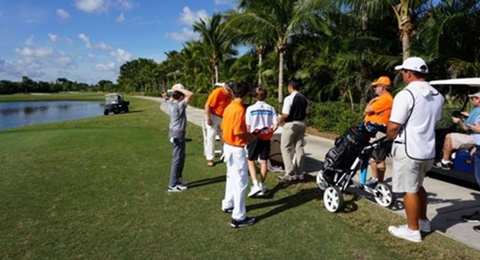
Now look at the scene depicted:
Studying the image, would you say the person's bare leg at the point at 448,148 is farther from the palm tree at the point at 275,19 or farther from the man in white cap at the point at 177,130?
the palm tree at the point at 275,19

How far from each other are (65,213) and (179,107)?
2434mm

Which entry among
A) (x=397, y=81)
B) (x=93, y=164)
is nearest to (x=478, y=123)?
(x=397, y=81)

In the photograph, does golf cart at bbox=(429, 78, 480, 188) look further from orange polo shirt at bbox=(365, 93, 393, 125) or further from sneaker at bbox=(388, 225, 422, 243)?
sneaker at bbox=(388, 225, 422, 243)

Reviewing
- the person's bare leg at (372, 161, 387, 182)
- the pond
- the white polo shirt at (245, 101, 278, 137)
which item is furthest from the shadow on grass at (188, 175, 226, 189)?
the pond

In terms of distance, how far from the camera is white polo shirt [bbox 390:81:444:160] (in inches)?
152

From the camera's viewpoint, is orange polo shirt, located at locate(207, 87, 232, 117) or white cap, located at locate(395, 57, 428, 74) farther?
orange polo shirt, located at locate(207, 87, 232, 117)

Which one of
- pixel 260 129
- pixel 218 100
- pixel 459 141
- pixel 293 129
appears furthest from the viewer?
pixel 218 100

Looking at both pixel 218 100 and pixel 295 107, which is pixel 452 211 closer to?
pixel 295 107

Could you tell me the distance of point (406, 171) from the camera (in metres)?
4.02

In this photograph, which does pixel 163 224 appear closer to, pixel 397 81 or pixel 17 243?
pixel 17 243

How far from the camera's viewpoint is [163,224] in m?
4.73

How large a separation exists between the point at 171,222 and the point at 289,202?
1.90m

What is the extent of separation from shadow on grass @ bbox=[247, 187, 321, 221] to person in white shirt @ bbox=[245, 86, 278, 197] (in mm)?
365

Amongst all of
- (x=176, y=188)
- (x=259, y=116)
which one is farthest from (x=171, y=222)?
(x=259, y=116)
